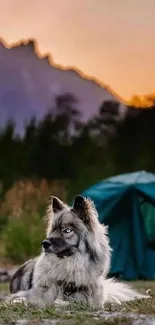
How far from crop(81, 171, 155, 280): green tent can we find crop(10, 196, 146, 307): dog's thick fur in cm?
556

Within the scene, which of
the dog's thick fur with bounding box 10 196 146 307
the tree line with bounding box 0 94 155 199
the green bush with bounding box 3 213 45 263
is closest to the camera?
the dog's thick fur with bounding box 10 196 146 307

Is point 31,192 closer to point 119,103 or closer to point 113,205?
point 119,103

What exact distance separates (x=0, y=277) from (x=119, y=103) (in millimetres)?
5110

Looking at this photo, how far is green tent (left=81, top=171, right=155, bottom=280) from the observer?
16.2 meters

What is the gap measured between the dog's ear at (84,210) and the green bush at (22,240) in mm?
7156

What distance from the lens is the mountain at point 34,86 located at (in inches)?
750

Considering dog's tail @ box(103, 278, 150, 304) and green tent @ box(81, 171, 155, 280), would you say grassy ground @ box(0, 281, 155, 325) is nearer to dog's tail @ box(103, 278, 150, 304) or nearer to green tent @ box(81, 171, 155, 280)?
dog's tail @ box(103, 278, 150, 304)

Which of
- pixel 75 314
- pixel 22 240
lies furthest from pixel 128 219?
pixel 75 314

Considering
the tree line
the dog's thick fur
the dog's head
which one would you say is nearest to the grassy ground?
the dog's thick fur

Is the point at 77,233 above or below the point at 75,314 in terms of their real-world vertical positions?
above

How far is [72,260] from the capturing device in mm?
10328

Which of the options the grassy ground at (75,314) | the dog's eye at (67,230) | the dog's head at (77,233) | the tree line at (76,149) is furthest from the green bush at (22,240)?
the grassy ground at (75,314)

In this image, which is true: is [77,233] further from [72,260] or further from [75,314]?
[75,314]

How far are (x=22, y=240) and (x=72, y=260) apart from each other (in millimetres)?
7509
